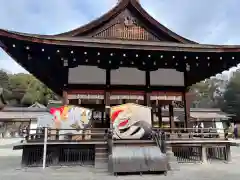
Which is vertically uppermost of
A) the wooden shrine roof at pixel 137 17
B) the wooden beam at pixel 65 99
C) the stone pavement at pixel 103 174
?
the wooden shrine roof at pixel 137 17

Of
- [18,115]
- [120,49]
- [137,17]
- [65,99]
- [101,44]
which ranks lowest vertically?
[65,99]

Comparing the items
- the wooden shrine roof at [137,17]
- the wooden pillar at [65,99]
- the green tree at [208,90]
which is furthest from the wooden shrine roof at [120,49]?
the green tree at [208,90]

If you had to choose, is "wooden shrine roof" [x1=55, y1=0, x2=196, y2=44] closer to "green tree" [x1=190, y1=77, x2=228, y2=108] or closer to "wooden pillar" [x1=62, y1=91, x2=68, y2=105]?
"wooden pillar" [x1=62, y1=91, x2=68, y2=105]

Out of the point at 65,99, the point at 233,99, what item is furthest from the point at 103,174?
the point at 233,99

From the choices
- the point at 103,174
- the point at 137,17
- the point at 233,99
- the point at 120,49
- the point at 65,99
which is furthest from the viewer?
the point at 233,99

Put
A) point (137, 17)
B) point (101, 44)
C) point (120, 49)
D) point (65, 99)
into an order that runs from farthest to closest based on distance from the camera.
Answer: point (137, 17)
point (65, 99)
point (120, 49)
point (101, 44)

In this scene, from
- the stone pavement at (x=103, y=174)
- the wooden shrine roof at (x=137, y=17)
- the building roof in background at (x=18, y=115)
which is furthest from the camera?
the building roof in background at (x=18, y=115)

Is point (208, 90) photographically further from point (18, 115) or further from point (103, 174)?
point (103, 174)

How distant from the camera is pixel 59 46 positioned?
8852 mm

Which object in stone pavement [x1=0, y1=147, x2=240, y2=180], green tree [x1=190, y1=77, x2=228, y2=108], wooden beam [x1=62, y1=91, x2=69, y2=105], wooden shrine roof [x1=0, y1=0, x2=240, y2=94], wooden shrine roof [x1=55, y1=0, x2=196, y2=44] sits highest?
green tree [x1=190, y1=77, x2=228, y2=108]

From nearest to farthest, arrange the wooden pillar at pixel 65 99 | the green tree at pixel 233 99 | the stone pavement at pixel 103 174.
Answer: the stone pavement at pixel 103 174
the wooden pillar at pixel 65 99
the green tree at pixel 233 99

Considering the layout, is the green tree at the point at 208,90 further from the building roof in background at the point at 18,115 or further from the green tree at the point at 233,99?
the building roof in background at the point at 18,115

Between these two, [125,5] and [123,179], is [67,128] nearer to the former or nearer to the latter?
[123,179]

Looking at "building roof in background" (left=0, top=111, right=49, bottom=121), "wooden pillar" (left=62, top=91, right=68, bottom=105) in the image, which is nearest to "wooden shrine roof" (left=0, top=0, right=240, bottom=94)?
"wooden pillar" (left=62, top=91, right=68, bottom=105)
